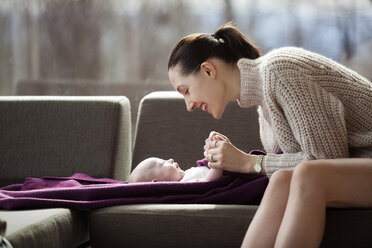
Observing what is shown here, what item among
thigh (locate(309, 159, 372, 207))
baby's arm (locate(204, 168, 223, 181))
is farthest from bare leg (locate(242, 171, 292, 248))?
baby's arm (locate(204, 168, 223, 181))

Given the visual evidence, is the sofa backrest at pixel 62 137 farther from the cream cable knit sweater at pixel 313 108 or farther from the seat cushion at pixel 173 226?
the cream cable knit sweater at pixel 313 108

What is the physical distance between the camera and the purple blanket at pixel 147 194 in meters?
1.98

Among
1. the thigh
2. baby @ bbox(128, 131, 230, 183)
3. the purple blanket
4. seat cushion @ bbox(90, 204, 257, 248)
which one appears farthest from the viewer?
baby @ bbox(128, 131, 230, 183)

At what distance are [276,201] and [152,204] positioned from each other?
48 cm

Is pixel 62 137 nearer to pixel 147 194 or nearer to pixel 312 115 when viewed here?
pixel 147 194

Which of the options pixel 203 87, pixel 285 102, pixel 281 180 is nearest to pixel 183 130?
pixel 203 87

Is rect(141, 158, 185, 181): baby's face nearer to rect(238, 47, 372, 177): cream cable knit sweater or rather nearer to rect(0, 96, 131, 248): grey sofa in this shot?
rect(0, 96, 131, 248): grey sofa

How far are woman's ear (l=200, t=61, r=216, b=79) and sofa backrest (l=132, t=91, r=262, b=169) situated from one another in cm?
50

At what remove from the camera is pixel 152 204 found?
1.97m

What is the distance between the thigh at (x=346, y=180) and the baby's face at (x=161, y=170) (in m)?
0.78

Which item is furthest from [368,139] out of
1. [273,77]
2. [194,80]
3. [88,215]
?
[88,215]

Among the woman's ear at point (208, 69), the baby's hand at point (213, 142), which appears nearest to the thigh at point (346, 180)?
the baby's hand at point (213, 142)

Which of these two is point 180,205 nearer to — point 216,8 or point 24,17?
point 216,8

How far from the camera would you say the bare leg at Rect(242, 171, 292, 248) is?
5.26 ft
